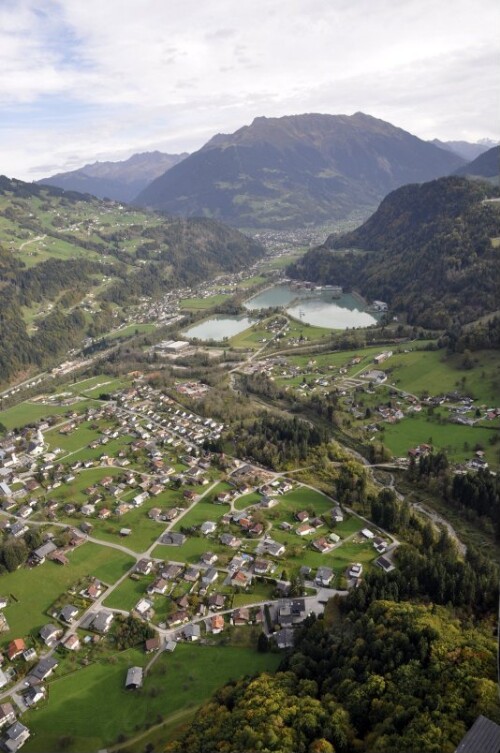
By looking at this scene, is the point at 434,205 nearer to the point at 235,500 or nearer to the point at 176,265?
the point at 176,265

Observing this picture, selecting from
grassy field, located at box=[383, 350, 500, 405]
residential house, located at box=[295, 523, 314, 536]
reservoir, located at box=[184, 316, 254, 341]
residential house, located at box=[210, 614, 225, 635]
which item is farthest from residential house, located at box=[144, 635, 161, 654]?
reservoir, located at box=[184, 316, 254, 341]

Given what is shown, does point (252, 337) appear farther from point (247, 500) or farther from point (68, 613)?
point (68, 613)

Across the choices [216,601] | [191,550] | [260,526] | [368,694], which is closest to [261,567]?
[216,601]

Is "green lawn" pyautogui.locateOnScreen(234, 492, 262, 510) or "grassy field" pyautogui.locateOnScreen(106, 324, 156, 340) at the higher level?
"grassy field" pyautogui.locateOnScreen(106, 324, 156, 340)

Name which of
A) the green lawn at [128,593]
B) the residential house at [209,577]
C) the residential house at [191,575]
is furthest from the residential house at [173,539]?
the residential house at [209,577]

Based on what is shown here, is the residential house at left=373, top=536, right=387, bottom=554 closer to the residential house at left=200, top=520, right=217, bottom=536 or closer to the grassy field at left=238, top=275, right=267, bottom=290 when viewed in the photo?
the residential house at left=200, top=520, right=217, bottom=536

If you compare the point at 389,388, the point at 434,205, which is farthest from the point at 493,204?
the point at 389,388

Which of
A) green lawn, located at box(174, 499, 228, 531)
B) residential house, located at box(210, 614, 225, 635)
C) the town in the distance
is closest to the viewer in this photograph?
the town in the distance
